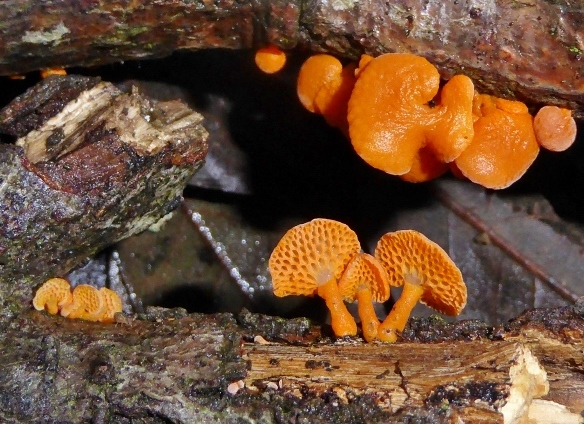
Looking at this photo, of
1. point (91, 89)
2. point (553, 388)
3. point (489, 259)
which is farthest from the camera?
point (489, 259)

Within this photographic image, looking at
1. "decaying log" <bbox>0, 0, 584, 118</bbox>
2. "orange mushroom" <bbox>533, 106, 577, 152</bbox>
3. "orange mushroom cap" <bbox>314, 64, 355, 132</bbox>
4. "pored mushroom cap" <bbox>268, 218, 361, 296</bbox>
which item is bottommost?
"pored mushroom cap" <bbox>268, 218, 361, 296</bbox>

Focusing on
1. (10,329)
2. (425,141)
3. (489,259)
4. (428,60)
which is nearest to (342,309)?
(425,141)

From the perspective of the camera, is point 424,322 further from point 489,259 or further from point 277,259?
point 489,259

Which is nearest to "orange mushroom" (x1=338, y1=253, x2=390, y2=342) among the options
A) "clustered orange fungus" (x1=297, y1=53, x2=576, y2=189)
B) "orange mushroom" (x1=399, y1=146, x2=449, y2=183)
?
"clustered orange fungus" (x1=297, y1=53, x2=576, y2=189)

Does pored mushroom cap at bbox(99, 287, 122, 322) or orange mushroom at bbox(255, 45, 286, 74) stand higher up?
orange mushroom at bbox(255, 45, 286, 74)

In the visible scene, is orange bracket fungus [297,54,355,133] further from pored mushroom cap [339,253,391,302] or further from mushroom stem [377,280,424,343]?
mushroom stem [377,280,424,343]

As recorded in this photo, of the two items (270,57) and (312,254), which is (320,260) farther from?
(270,57)

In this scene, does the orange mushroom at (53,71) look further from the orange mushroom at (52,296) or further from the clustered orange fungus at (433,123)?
the clustered orange fungus at (433,123)
